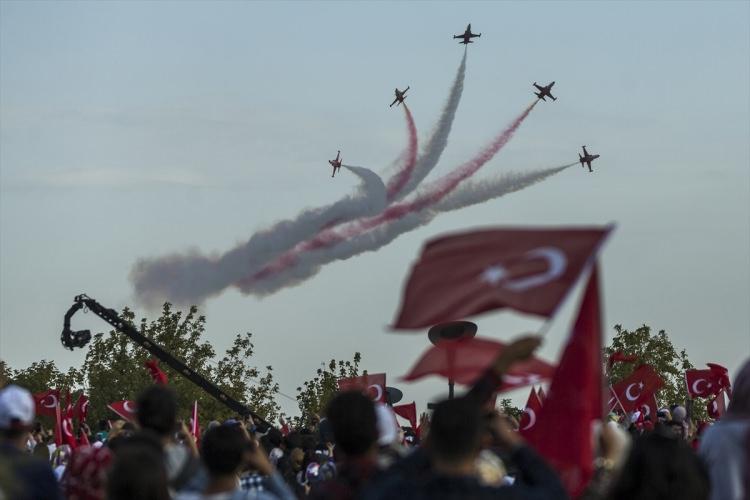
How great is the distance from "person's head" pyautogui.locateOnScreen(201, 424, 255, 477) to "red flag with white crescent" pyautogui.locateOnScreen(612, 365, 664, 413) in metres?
26.6

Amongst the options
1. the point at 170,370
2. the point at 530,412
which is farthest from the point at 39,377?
the point at 530,412

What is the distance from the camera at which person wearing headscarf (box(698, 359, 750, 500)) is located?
8.48 meters

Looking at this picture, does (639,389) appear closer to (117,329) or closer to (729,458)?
(117,329)

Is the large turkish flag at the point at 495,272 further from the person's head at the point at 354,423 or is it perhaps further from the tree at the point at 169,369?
the tree at the point at 169,369

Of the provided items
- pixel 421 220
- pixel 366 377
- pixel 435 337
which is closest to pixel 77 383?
pixel 421 220

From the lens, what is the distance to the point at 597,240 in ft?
27.2

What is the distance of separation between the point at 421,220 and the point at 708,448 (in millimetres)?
43559

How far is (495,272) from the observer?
8469mm

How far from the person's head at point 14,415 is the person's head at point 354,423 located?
2.16 m

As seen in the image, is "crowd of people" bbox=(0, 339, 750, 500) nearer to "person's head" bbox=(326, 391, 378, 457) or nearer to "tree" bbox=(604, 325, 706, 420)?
"person's head" bbox=(326, 391, 378, 457)

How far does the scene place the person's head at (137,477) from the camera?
7.36 m

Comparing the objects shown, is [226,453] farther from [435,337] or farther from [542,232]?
[435,337]

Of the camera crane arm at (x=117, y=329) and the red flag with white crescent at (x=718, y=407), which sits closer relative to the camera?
the red flag with white crescent at (x=718, y=407)

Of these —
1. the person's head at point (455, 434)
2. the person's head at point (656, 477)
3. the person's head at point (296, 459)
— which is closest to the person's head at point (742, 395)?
the person's head at point (656, 477)
